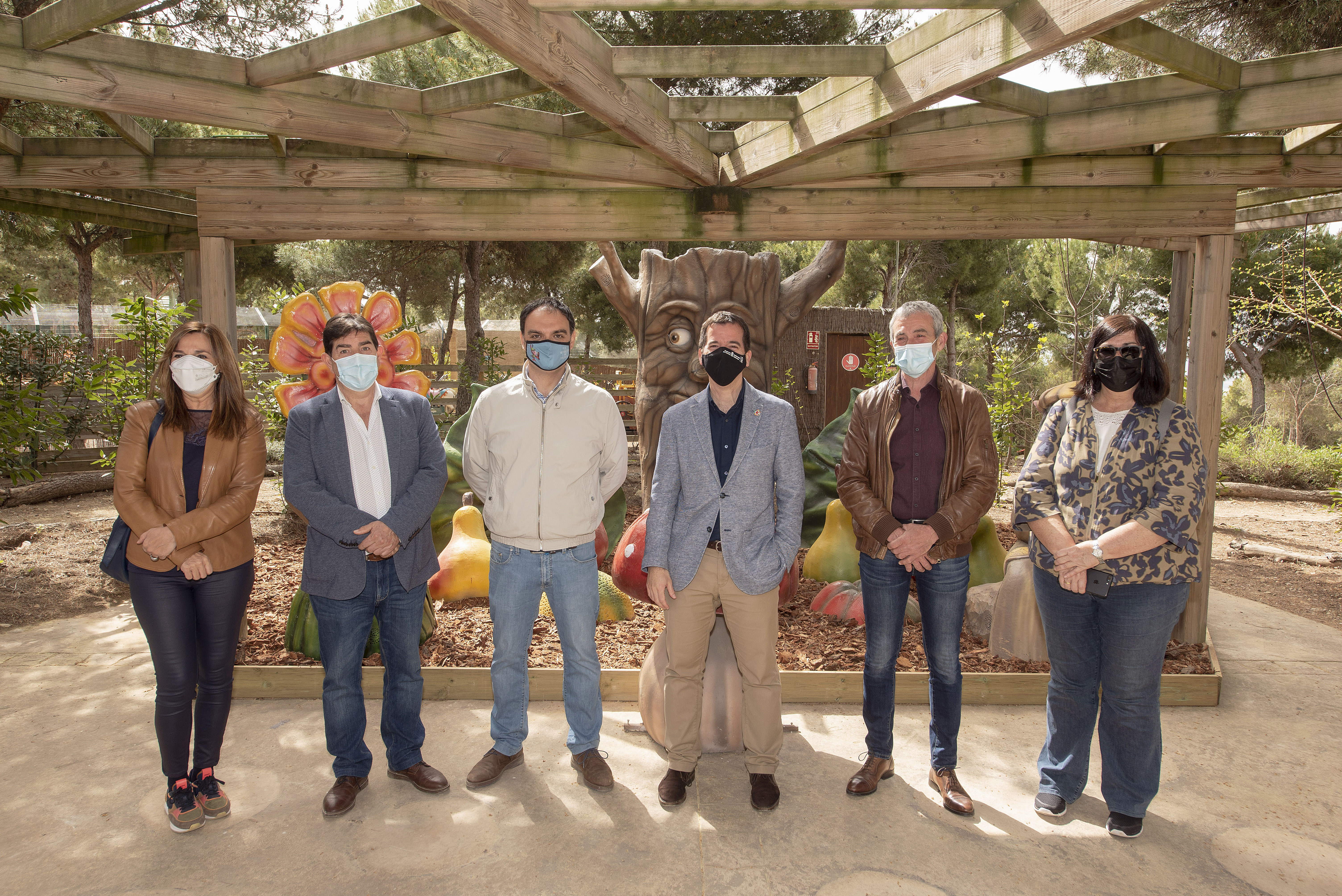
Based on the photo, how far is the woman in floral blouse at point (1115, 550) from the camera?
275 cm

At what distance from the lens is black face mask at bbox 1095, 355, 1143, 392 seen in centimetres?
280

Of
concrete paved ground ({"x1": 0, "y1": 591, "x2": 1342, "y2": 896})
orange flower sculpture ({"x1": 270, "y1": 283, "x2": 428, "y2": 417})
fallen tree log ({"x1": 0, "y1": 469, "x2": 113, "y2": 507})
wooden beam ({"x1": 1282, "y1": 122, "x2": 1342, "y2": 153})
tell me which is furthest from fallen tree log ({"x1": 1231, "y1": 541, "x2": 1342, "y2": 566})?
fallen tree log ({"x1": 0, "y1": 469, "x2": 113, "y2": 507})

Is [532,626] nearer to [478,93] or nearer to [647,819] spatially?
[647,819]

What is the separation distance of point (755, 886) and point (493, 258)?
533 inches

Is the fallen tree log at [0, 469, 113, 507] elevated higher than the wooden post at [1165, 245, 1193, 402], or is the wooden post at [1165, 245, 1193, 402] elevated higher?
the wooden post at [1165, 245, 1193, 402]

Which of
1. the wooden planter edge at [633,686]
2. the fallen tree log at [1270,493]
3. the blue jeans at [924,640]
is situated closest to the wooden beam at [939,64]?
the blue jeans at [924,640]

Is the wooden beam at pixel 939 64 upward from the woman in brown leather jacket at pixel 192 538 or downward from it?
upward

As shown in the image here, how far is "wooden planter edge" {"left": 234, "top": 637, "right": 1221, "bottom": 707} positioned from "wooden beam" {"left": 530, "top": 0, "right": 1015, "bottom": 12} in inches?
112

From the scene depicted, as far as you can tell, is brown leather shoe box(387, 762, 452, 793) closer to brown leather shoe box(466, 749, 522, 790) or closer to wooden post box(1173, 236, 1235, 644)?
brown leather shoe box(466, 749, 522, 790)

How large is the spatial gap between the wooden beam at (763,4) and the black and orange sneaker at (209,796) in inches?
115

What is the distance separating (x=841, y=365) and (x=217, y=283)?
27.9 ft

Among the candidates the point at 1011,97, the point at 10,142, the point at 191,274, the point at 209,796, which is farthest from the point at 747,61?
the point at 191,274

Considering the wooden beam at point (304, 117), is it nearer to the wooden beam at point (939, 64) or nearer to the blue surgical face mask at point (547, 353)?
the wooden beam at point (939, 64)

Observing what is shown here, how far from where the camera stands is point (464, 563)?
5.04m
